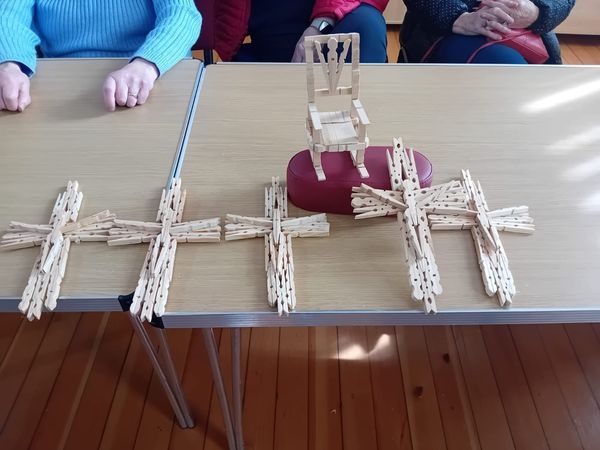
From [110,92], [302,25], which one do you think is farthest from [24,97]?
[302,25]

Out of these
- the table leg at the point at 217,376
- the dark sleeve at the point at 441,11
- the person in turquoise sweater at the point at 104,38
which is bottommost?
the table leg at the point at 217,376

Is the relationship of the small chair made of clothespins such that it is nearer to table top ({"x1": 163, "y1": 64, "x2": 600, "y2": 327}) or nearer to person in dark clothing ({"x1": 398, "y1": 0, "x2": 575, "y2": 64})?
table top ({"x1": 163, "y1": 64, "x2": 600, "y2": 327})

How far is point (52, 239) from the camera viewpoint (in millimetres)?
722

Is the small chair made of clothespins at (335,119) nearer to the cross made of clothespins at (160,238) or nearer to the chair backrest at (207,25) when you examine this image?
the cross made of clothespins at (160,238)

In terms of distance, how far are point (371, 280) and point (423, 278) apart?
0.07 metres

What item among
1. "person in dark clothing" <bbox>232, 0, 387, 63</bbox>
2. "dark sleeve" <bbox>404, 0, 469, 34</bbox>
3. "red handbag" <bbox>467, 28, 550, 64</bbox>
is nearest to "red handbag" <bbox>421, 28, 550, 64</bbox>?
"red handbag" <bbox>467, 28, 550, 64</bbox>

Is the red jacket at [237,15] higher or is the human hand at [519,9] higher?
the red jacket at [237,15]

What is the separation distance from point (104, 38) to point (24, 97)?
0.30 metres

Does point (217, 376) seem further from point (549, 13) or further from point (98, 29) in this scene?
point (549, 13)

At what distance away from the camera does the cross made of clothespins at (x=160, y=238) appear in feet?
2.13

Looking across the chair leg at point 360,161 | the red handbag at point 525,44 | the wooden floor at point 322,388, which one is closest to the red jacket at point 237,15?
the red handbag at point 525,44

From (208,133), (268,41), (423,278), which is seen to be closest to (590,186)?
(423,278)

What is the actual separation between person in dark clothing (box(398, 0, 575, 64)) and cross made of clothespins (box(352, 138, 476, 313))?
81 centimetres

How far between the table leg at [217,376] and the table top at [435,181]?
170 mm
